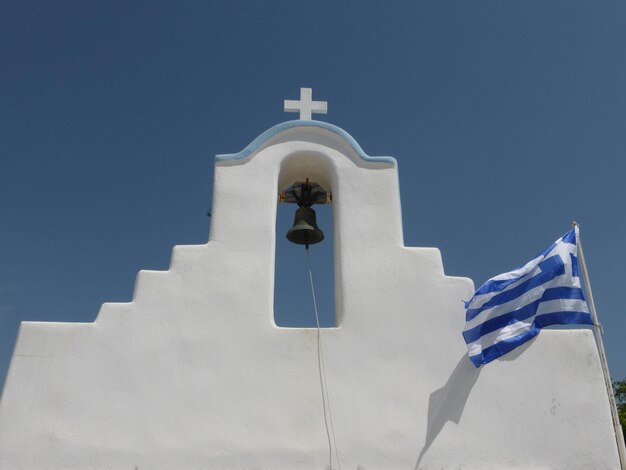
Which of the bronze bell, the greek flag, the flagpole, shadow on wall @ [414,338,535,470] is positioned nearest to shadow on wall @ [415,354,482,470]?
shadow on wall @ [414,338,535,470]

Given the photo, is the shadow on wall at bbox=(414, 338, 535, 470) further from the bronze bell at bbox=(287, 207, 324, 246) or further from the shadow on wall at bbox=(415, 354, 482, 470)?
the bronze bell at bbox=(287, 207, 324, 246)

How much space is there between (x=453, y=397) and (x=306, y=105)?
350 cm

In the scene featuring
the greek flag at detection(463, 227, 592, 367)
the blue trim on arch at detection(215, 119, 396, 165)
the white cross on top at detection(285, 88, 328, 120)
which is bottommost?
the greek flag at detection(463, 227, 592, 367)

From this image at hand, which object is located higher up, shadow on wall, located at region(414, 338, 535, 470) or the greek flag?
the greek flag

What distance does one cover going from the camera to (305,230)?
6.90 m

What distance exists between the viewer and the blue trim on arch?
639 cm

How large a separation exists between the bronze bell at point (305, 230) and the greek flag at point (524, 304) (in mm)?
2043

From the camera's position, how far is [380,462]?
5.00m

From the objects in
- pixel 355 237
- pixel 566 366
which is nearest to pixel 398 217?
pixel 355 237

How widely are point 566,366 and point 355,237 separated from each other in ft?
7.45

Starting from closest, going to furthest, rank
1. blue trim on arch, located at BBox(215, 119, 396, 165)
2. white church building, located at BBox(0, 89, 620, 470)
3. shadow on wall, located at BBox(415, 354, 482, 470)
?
white church building, located at BBox(0, 89, 620, 470) → shadow on wall, located at BBox(415, 354, 482, 470) → blue trim on arch, located at BBox(215, 119, 396, 165)

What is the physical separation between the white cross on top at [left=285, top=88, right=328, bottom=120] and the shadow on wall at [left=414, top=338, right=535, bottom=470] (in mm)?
3117

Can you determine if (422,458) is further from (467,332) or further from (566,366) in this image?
(566,366)

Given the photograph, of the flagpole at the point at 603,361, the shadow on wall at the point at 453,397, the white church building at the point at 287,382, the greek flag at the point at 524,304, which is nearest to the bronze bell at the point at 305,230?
the white church building at the point at 287,382
